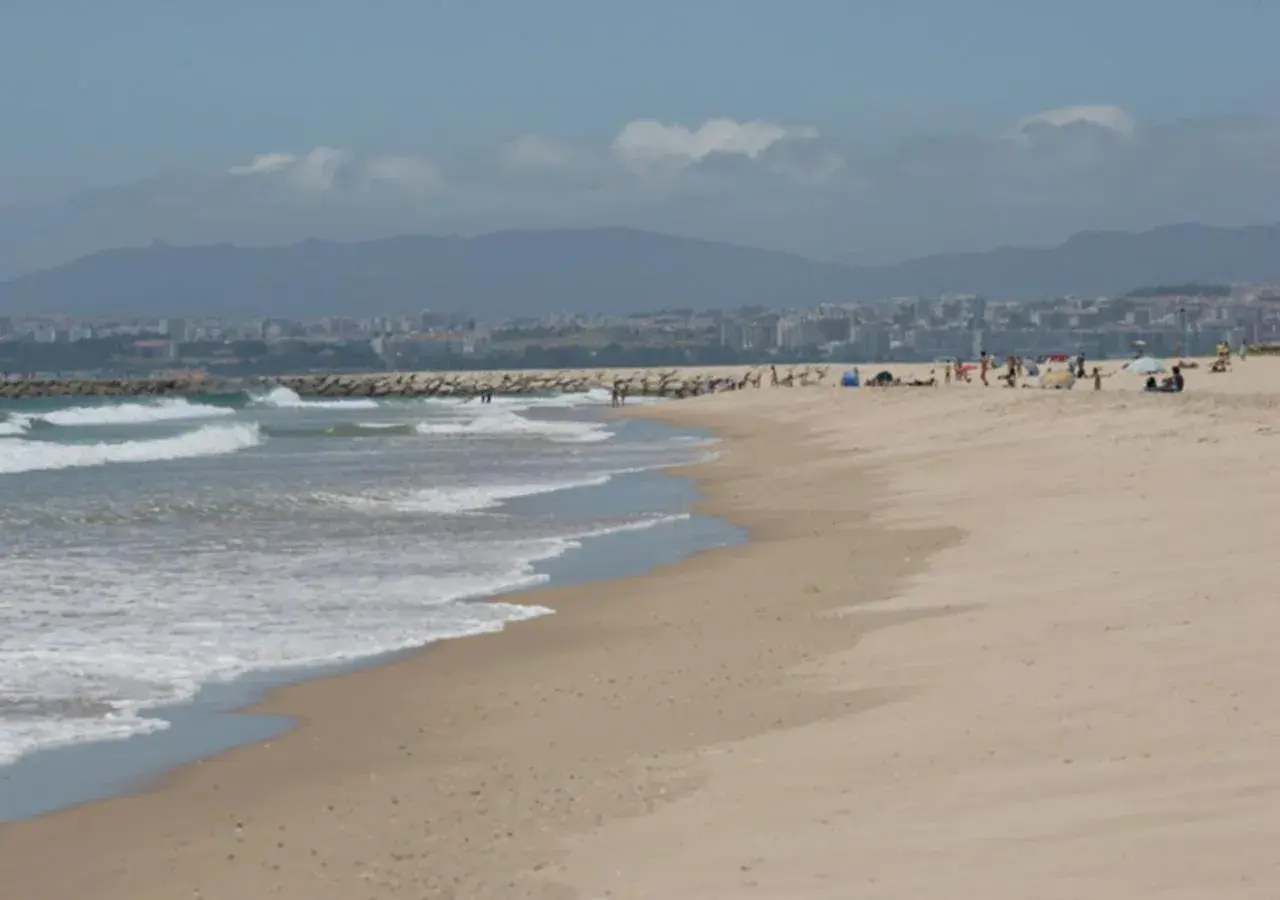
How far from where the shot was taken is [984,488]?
72.8ft

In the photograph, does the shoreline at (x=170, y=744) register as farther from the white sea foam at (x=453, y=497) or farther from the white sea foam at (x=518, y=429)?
the white sea foam at (x=518, y=429)

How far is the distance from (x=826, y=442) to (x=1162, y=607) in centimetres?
2774

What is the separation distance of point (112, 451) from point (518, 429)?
627 inches

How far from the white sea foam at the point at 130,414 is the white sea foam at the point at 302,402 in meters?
5.73

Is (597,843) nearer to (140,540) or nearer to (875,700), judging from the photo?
(875,700)

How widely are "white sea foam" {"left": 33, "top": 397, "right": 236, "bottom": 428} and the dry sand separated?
220 feet

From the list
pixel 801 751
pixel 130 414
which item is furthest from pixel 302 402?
pixel 801 751

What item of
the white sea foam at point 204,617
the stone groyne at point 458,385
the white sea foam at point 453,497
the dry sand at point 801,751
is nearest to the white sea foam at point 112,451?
the white sea foam at point 453,497

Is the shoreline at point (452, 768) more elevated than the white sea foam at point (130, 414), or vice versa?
the shoreline at point (452, 768)

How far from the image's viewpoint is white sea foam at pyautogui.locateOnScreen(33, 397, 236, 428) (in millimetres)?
81438

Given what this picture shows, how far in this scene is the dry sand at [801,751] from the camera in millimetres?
6414

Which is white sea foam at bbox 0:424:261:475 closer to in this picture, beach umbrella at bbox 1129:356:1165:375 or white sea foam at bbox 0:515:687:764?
white sea foam at bbox 0:515:687:764

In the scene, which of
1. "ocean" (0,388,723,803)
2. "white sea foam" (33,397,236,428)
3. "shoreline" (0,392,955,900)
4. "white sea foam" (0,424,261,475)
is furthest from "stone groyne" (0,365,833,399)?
"shoreline" (0,392,955,900)

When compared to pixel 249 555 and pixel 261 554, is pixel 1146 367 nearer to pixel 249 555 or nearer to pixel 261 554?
pixel 261 554
